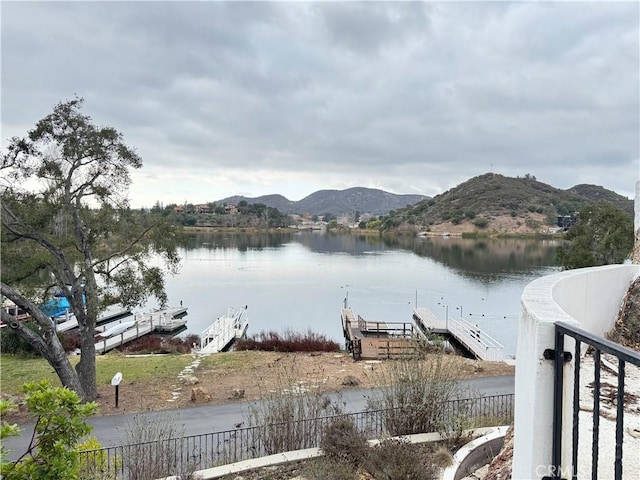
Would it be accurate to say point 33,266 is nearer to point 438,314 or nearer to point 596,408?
point 596,408

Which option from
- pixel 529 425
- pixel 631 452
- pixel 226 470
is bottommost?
pixel 226 470

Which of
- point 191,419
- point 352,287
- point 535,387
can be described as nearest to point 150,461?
point 191,419

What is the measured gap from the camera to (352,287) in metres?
43.2

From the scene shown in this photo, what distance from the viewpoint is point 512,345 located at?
80.8 feet

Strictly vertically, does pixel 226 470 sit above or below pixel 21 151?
below

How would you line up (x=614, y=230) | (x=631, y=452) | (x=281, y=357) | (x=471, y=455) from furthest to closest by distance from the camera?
(x=614, y=230) < (x=281, y=357) < (x=471, y=455) < (x=631, y=452)

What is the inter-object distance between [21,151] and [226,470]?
9.77 m

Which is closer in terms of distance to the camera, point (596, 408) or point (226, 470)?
point (596, 408)

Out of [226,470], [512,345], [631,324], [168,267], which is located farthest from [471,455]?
[512,345]

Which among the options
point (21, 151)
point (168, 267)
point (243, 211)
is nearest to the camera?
point (21, 151)

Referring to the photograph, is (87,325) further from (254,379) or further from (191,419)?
(254,379)

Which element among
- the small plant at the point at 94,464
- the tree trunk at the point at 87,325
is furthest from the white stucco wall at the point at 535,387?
the tree trunk at the point at 87,325

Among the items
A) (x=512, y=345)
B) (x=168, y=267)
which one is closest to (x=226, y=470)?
(x=168, y=267)

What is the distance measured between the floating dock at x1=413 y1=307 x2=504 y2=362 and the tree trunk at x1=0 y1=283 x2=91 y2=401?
15.5m
